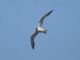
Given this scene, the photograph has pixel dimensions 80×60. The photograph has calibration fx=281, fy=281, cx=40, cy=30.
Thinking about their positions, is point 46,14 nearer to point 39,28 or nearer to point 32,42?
point 39,28

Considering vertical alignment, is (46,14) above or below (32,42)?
above

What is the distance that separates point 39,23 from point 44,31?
3.63 m

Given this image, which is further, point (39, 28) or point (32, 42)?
point (32, 42)

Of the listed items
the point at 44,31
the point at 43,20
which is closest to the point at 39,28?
the point at 43,20

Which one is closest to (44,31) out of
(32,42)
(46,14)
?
(46,14)

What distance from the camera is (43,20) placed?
68.8 feet

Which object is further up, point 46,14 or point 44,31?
point 46,14

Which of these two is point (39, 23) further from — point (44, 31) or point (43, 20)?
point (44, 31)

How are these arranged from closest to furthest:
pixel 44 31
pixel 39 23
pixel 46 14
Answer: pixel 44 31 → pixel 46 14 → pixel 39 23

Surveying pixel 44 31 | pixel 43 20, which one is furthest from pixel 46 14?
pixel 44 31

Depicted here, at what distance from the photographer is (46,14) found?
20188mm

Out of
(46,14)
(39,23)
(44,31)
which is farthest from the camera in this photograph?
(39,23)

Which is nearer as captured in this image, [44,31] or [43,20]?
[44,31]

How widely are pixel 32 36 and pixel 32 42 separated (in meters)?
0.55
